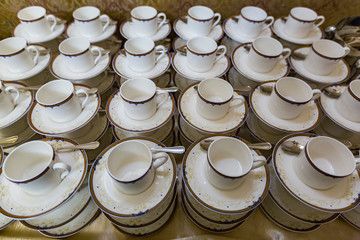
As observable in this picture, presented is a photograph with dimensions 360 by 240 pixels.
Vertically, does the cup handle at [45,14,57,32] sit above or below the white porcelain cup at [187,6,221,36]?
below

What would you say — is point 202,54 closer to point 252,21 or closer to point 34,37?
point 252,21

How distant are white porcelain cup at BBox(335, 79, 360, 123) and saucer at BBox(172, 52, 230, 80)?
0.33 m

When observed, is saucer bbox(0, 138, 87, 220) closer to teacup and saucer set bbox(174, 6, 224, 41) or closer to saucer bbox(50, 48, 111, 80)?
saucer bbox(50, 48, 111, 80)

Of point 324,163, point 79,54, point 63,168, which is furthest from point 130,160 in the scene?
point 324,163

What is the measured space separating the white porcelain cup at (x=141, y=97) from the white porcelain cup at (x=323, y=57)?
1.54 feet

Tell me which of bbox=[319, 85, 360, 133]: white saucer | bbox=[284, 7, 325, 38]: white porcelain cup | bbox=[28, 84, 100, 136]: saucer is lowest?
bbox=[28, 84, 100, 136]: saucer

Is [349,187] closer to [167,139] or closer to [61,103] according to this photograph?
[167,139]

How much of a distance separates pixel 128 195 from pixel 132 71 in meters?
0.40

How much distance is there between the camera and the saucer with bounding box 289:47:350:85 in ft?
2.34

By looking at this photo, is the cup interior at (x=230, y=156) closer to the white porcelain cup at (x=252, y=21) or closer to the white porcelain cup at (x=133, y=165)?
the white porcelain cup at (x=133, y=165)

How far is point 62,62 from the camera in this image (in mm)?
750

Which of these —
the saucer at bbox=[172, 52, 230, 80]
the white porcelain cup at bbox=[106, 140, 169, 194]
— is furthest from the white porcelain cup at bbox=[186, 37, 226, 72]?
the white porcelain cup at bbox=[106, 140, 169, 194]

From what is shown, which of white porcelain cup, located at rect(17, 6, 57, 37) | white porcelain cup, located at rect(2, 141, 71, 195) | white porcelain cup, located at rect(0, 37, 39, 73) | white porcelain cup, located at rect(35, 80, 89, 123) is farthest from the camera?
white porcelain cup, located at rect(17, 6, 57, 37)

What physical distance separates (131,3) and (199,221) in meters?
0.82
